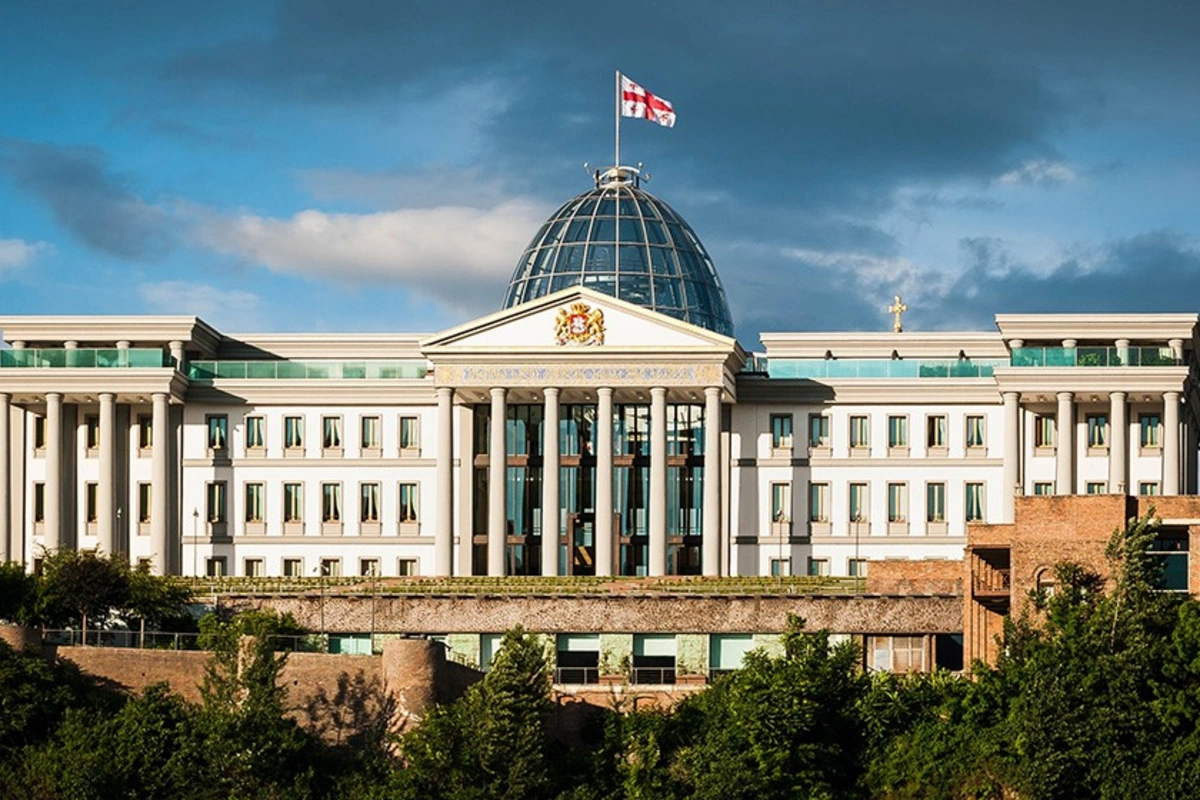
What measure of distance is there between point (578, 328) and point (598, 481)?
7.01 m

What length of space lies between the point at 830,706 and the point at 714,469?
38.4 meters

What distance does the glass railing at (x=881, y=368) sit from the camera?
147750 millimetres

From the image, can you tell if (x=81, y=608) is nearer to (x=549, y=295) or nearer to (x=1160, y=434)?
(x=549, y=295)

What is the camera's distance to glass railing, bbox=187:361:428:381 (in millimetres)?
150250

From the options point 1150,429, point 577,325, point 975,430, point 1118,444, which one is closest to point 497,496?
point 577,325

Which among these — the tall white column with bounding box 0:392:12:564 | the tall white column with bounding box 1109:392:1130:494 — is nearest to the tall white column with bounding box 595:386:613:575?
the tall white column with bounding box 1109:392:1130:494

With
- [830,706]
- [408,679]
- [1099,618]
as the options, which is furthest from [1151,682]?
[408,679]

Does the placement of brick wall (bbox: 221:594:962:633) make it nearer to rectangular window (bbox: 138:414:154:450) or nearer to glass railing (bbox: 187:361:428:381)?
glass railing (bbox: 187:361:428:381)

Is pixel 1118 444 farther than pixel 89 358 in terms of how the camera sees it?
No

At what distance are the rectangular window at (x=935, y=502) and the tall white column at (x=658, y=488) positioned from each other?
12.7 metres

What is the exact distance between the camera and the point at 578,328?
143500mm

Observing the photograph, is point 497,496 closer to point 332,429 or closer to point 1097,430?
point 332,429

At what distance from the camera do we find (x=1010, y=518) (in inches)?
5733

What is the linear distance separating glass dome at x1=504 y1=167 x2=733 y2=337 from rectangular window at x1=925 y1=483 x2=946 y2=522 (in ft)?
45.9
